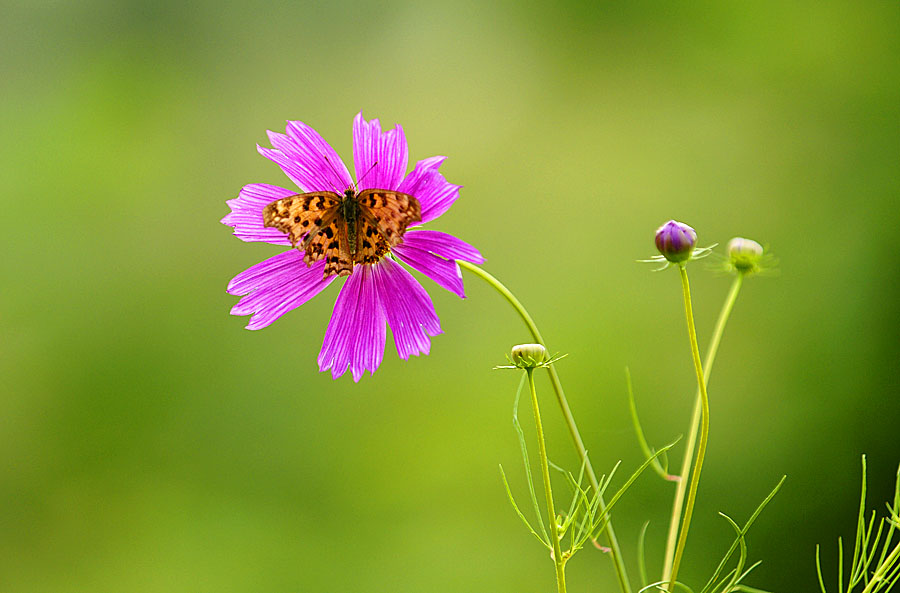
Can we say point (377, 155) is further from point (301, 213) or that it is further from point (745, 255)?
point (745, 255)

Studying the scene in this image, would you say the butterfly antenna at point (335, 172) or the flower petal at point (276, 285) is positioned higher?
the butterfly antenna at point (335, 172)

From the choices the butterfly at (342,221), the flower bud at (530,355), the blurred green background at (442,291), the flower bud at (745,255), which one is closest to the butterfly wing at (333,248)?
the butterfly at (342,221)

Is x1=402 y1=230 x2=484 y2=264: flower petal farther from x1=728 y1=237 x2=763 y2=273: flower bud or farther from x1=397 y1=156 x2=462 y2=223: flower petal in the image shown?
x1=728 y1=237 x2=763 y2=273: flower bud

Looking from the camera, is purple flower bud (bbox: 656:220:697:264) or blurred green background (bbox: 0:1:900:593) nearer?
purple flower bud (bbox: 656:220:697:264)

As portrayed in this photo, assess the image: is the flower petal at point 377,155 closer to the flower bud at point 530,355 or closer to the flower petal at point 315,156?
the flower petal at point 315,156

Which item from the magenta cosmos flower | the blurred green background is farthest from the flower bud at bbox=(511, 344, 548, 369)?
the blurred green background

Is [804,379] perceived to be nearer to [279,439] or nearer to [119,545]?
[279,439]
